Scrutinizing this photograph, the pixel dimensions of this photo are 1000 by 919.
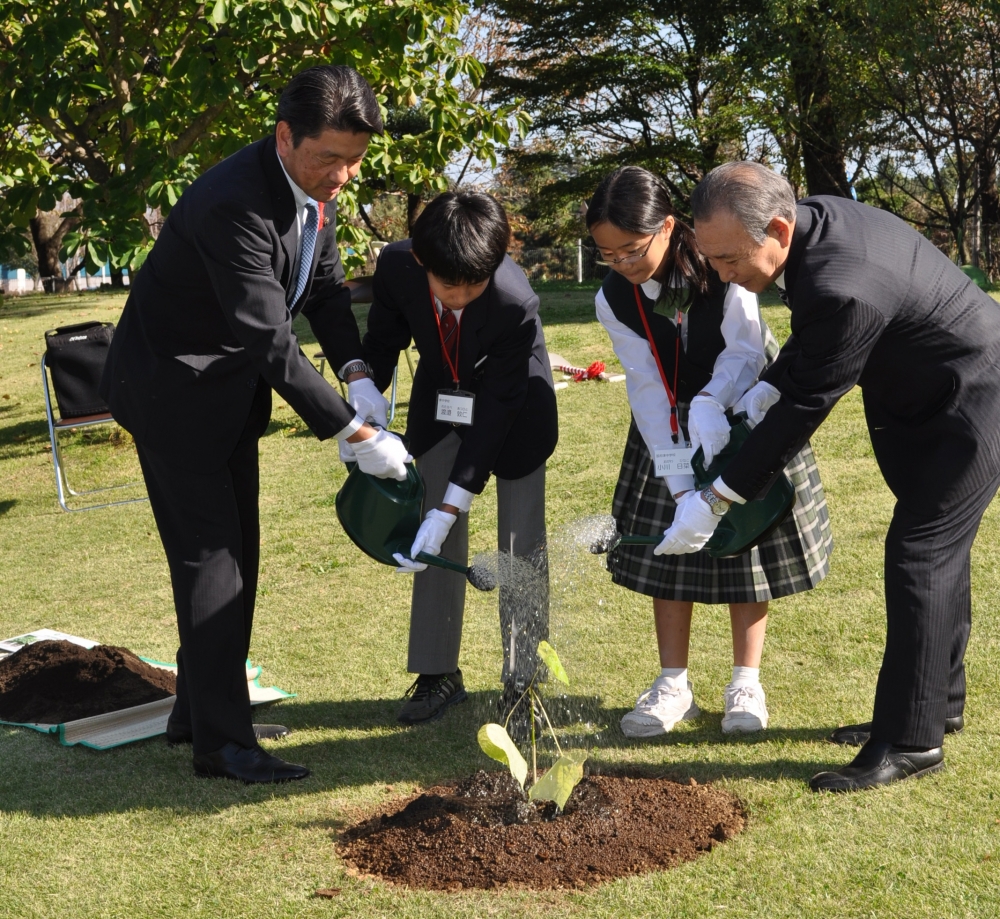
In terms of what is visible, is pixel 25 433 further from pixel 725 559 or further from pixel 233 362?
pixel 725 559

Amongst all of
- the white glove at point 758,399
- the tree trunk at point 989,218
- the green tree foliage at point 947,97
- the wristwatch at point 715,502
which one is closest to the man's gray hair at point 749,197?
the white glove at point 758,399

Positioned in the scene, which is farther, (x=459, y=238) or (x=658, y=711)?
(x=658, y=711)

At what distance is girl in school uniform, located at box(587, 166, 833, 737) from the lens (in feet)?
8.91

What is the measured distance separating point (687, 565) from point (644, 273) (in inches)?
32.4

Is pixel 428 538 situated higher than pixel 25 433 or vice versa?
pixel 428 538

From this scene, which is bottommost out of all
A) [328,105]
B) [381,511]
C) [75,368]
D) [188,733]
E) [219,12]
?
[188,733]

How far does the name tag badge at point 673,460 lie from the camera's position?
9.21 feet

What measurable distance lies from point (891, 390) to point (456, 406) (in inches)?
44.6

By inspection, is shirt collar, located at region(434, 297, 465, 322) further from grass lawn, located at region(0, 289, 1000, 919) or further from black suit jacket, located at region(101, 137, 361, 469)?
grass lawn, located at region(0, 289, 1000, 919)

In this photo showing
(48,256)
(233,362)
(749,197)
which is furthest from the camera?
(48,256)

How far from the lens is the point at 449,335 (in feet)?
9.95

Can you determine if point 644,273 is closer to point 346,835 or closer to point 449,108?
point 346,835

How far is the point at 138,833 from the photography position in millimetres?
2682

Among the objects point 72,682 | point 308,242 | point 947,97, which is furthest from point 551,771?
point 947,97
